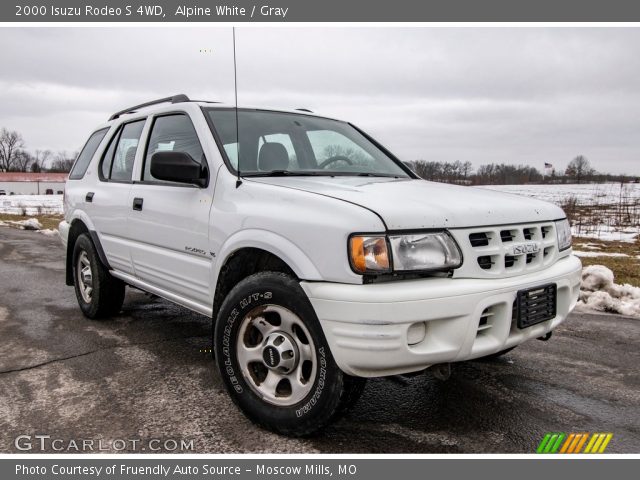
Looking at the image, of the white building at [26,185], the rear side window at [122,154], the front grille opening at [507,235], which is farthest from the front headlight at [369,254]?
the white building at [26,185]

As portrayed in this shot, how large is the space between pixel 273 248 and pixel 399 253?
66 centimetres

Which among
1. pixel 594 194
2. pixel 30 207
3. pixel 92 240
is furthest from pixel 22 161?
pixel 92 240

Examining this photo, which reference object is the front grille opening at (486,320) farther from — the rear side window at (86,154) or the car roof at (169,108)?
the rear side window at (86,154)

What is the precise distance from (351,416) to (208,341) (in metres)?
1.79

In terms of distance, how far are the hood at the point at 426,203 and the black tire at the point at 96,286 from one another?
7.72 ft

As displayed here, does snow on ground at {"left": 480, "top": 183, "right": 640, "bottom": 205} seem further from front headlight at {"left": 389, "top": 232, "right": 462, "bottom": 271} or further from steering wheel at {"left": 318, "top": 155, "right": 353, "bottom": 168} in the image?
front headlight at {"left": 389, "top": 232, "right": 462, "bottom": 271}

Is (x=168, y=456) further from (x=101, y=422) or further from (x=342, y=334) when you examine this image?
(x=342, y=334)

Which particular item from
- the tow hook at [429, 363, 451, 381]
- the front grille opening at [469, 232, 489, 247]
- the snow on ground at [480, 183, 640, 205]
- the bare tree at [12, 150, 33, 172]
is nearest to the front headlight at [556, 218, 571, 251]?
the front grille opening at [469, 232, 489, 247]

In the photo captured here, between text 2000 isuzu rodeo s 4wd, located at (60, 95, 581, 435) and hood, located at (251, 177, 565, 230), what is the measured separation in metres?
0.01

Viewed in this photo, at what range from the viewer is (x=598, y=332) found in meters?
4.84

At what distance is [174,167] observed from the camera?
315 cm

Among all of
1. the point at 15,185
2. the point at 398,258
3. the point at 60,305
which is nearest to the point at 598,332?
the point at 398,258

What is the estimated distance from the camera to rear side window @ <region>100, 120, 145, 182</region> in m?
4.40

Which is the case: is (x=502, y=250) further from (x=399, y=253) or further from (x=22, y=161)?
(x=22, y=161)
